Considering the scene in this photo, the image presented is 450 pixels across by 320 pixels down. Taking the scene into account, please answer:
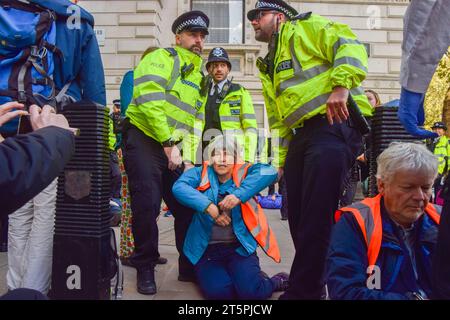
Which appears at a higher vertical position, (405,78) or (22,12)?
(22,12)

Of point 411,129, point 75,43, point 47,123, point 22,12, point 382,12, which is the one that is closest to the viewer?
point 47,123

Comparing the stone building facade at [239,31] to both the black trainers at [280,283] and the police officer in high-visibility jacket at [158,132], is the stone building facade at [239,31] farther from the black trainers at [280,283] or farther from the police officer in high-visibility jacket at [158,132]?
the black trainers at [280,283]

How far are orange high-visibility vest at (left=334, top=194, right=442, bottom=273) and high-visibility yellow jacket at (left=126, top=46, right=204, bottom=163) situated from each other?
1.61 m

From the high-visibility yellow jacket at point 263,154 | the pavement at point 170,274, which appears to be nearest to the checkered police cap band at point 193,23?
the high-visibility yellow jacket at point 263,154

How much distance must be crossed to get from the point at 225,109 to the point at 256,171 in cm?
110

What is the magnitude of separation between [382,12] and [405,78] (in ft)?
48.6

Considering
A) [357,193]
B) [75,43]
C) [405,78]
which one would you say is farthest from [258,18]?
[357,193]

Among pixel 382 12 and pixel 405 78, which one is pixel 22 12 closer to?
pixel 405 78

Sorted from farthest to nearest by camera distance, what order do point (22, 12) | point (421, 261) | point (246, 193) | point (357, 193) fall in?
point (357, 193), point (246, 193), point (22, 12), point (421, 261)

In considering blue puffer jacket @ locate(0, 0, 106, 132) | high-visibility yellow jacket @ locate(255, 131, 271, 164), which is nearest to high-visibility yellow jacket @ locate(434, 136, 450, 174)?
high-visibility yellow jacket @ locate(255, 131, 271, 164)

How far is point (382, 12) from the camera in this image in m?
14.8

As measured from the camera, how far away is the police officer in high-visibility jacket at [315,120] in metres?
2.49

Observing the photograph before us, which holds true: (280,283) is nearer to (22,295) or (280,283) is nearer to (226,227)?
(226,227)

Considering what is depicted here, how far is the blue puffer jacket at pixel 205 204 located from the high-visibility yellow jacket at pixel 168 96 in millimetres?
385
